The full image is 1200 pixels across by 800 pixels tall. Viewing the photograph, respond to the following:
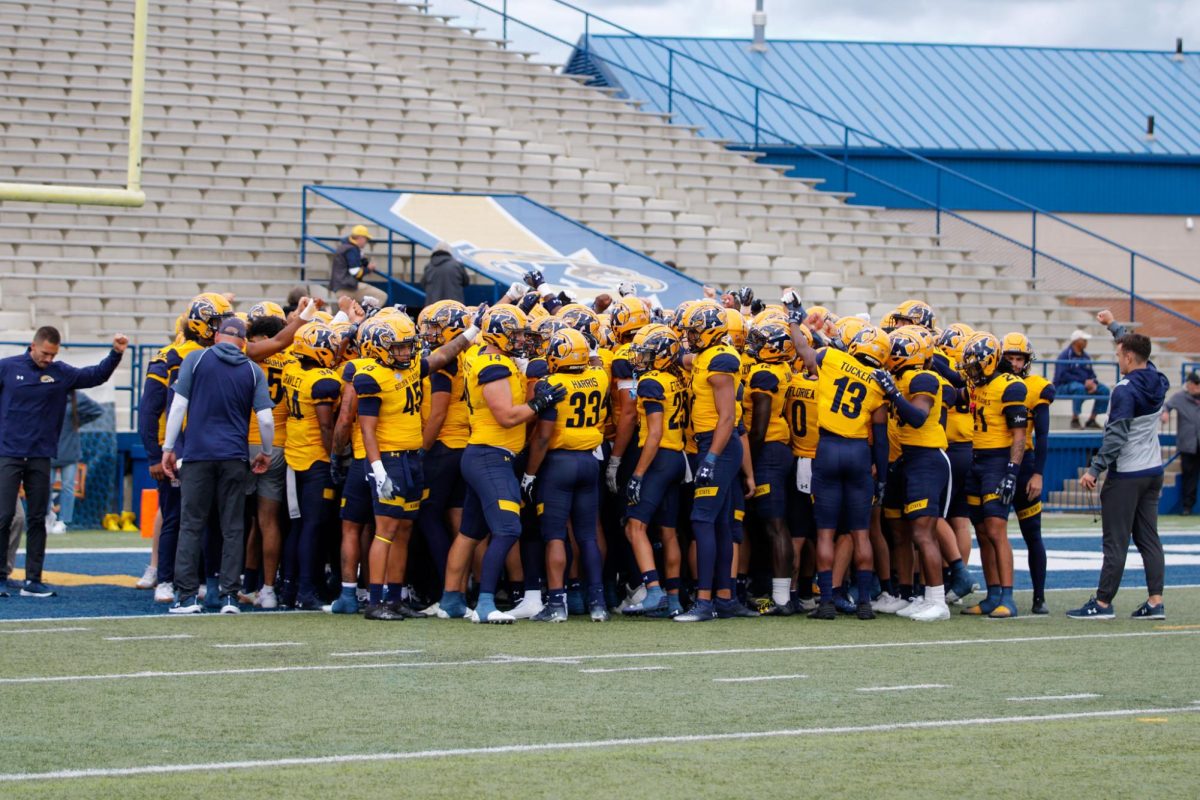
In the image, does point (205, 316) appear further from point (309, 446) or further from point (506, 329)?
point (506, 329)

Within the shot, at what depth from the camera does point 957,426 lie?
10.9 metres

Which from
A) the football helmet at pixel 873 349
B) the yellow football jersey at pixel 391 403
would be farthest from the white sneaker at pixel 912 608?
the yellow football jersey at pixel 391 403

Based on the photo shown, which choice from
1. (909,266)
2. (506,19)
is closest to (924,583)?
(909,266)

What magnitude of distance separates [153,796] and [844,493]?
19.3 ft

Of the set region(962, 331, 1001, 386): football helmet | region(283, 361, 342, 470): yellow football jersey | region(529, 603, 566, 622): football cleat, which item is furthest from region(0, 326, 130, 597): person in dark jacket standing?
region(962, 331, 1001, 386): football helmet

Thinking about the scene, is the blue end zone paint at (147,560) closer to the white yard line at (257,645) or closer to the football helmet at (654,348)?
the white yard line at (257,645)

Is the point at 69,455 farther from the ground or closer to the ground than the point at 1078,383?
closer to the ground

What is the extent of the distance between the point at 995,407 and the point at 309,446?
14.0ft

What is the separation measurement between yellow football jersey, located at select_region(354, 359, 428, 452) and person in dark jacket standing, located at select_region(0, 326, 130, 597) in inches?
82.2

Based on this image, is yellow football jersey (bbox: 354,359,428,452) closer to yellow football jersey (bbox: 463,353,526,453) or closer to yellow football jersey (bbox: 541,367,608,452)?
yellow football jersey (bbox: 463,353,526,453)

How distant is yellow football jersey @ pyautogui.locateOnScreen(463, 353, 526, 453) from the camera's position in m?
9.84

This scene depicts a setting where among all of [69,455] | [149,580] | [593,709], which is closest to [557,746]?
[593,709]

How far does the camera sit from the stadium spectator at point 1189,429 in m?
20.8

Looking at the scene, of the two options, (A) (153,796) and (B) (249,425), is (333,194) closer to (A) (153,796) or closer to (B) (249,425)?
(B) (249,425)
